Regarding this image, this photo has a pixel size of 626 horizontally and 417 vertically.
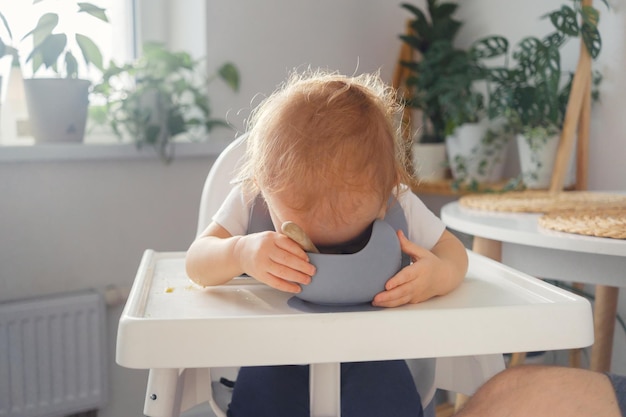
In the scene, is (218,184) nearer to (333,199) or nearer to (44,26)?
(333,199)

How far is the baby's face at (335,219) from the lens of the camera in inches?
27.0

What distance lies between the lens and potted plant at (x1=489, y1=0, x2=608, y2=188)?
1.66 m

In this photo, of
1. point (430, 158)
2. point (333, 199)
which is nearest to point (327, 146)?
point (333, 199)

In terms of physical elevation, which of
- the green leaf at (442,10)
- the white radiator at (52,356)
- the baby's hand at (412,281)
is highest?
the green leaf at (442,10)

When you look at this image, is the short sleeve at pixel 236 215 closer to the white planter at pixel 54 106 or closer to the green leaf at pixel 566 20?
the white planter at pixel 54 106

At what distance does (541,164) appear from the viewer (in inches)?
68.2

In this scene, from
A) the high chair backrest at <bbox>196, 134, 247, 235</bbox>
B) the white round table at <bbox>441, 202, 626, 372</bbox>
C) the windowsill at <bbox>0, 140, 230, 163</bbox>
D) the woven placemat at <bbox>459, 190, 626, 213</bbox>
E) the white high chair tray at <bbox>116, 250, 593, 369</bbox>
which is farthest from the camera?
the windowsill at <bbox>0, 140, 230, 163</bbox>

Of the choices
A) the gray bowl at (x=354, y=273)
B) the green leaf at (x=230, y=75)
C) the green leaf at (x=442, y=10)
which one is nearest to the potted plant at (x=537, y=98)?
the green leaf at (x=442, y=10)

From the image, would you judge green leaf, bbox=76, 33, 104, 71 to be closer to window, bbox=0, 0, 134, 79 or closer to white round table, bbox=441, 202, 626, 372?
window, bbox=0, 0, 134, 79

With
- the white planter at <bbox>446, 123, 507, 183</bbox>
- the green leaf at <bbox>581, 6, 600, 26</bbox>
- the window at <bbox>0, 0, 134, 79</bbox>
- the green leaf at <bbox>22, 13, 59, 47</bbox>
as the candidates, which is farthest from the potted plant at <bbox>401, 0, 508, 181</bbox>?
the green leaf at <bbox>22, 13, 59, 47</bbox>

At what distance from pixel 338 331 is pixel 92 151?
1.18 m

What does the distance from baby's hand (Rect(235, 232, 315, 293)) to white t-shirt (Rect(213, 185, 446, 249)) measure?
167 mm

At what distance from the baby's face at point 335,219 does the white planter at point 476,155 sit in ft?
3.99

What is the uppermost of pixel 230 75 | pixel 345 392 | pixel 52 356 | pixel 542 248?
pixel 230 75
